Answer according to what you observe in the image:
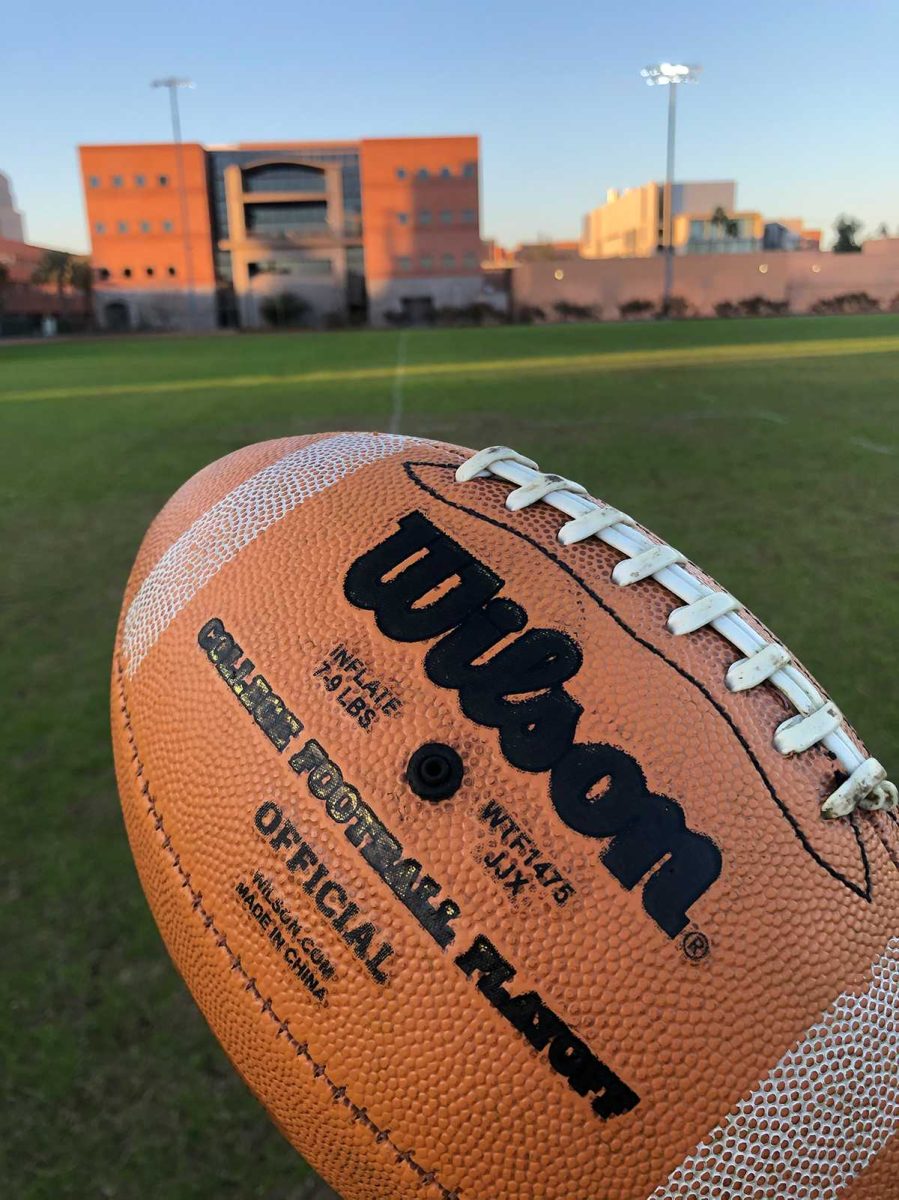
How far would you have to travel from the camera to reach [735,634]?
1.19 meters

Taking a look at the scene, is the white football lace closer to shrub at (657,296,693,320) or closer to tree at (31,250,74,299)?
shrub at (657,296,693,320)

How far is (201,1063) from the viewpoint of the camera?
5.37ft

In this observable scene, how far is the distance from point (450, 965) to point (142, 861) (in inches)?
23.3

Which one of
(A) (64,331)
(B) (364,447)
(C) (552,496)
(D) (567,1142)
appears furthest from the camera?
(A) (64,331)

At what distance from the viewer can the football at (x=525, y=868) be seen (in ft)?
3.18

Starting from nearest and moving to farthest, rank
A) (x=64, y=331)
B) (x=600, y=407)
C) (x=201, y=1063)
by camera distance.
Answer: (x=201, y=1063), (x=600, y=407), (x=64, y=331)

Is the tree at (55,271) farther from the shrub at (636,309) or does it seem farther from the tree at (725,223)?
the tree at (725,223)

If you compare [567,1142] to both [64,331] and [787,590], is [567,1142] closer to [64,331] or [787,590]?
[787,590]

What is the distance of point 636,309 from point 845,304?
10.5 metres

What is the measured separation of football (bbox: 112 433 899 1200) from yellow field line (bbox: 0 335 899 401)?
1185 cm

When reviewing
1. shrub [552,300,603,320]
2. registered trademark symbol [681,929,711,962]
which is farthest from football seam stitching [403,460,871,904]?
shrub [552,300,603,320]

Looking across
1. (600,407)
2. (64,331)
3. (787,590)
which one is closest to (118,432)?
(600,407)

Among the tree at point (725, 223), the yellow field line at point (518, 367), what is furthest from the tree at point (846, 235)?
the yellow field line at point (518, 367)

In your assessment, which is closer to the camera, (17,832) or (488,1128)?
(488,1128)
